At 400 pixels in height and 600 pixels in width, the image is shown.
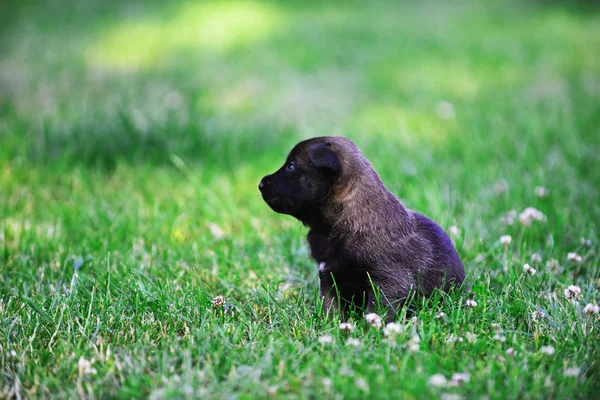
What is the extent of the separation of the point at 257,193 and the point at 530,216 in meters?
2.01

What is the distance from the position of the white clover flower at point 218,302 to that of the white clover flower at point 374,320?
77cm

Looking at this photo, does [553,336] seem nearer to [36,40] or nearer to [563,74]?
[563,74]

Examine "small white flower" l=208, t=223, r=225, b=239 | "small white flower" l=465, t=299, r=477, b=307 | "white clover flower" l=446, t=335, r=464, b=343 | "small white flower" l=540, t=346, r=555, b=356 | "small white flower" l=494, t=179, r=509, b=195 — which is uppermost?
"small white flower" l=494, t=179, r=509, b=195

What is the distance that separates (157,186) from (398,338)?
280cm

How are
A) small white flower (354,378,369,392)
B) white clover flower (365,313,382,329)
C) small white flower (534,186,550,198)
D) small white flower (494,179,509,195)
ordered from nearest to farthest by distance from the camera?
small white flower (354,378,369,392)
white clover flower (365,313,382,329)
small white flower (534,186,550,198)
small white flower (494,179,509,195)

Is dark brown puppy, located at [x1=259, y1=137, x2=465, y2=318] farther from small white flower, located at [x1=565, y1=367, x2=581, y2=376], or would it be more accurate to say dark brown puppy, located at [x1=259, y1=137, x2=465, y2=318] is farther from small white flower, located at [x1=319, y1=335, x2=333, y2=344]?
small white flower, located at [x1=565, y1=367, x2=581, y2=376]

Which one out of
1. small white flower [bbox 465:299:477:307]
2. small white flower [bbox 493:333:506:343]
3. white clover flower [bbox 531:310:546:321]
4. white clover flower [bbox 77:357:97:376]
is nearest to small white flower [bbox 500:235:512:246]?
white clover flower [bbox 531:310:546:321]

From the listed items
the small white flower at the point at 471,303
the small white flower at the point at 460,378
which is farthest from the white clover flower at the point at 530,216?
the small white flower at the point at 460,378

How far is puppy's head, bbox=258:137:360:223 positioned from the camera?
9.82ft

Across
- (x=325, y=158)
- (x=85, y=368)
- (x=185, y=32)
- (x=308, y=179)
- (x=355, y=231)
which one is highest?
(x=185, y=32)

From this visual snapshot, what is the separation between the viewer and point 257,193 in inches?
187

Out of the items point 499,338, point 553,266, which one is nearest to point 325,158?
point 499,338

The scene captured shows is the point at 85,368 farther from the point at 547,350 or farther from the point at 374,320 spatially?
the point at 547,350

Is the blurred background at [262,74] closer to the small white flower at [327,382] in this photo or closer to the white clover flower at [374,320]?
the white clover flower at [374,320]
